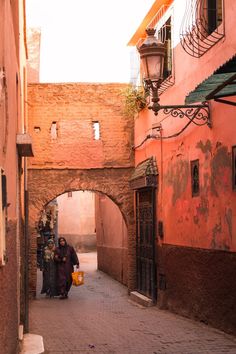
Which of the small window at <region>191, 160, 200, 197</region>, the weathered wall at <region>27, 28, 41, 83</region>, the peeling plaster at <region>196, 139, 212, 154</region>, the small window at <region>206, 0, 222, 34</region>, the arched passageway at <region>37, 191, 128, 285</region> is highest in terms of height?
the weathered wall at <region>27, 28, 41, 83</region>

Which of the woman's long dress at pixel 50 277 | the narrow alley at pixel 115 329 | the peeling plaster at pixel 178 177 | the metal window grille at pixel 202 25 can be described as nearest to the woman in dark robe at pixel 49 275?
the woman's long dress at pixel 50 277

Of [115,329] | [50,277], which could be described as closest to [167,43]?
[115,329]

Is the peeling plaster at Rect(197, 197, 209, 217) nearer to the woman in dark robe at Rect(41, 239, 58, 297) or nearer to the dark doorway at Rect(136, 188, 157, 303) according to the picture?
the dark doorway at Rect(136, 188, 157, 303)

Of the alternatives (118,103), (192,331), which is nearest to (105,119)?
(118,103)

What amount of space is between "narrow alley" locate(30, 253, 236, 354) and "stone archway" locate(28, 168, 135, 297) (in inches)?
55.2

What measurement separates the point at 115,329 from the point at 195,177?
108 inches

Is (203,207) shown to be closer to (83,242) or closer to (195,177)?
(195,177)

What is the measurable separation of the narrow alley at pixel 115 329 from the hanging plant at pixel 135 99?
14.0ft

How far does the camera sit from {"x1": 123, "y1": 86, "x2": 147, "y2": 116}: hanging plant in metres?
13.7

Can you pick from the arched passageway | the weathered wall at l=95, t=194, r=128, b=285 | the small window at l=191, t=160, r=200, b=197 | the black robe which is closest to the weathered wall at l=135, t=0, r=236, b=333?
the small window at l=191, t=160, r=200, b=197

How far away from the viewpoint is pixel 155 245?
1262cm

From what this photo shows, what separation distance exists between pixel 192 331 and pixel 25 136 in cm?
389

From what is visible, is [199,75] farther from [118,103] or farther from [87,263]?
[87,263]

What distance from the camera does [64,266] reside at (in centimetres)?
1438
